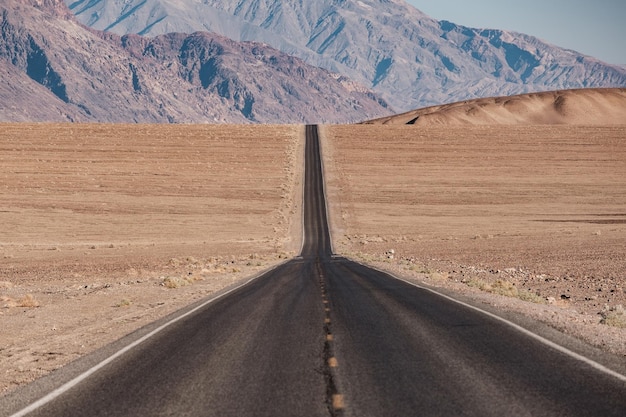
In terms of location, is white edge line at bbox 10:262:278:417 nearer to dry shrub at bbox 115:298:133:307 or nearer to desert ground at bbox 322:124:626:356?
dry shrub at bbox 115:298:133:307

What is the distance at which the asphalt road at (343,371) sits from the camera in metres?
9.33

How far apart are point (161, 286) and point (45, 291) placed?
4.25 m

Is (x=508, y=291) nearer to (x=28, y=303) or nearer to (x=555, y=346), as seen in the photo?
(x=555, y=346)

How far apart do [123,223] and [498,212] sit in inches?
1472

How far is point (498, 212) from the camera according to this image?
254 ft

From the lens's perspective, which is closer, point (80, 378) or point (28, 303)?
point (80, 378)

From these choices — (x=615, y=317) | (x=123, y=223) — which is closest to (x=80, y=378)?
(x=615, y=317)

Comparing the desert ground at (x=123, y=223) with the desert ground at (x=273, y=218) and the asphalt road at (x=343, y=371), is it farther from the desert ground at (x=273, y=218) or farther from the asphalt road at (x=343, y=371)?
the asphalt road at (x=343, y=371)

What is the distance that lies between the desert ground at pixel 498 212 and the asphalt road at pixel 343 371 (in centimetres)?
222

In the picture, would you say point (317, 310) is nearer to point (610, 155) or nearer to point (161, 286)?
point (161, 286)

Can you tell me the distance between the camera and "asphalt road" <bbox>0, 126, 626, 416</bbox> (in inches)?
367

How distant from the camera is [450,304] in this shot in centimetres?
2005

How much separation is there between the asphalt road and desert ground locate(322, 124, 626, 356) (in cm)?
222

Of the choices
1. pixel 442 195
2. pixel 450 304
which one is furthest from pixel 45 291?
pixel 442 195
